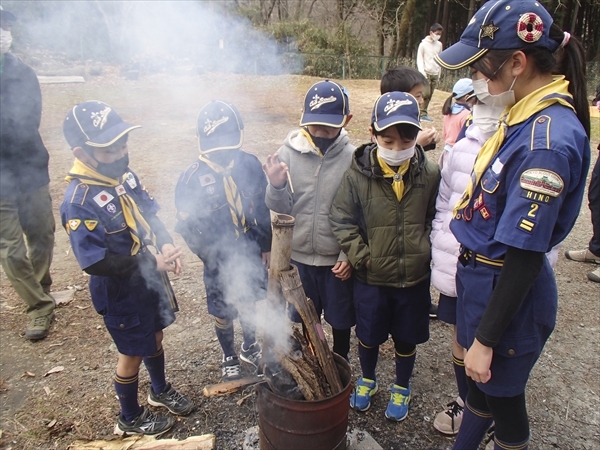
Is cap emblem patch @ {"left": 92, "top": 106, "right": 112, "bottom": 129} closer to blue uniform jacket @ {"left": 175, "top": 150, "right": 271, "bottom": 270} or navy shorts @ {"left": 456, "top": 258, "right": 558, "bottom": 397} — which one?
blue uniform jacket @ {"left": 175, "top": 150, "right": 271, "bottom": 270}

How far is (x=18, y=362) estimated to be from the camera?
11.7 feet

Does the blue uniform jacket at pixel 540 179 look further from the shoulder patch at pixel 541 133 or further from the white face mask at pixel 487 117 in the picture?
the white face mask at pixel 487 117

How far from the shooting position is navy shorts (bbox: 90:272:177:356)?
8.42 ft

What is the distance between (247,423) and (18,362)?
6.67ft

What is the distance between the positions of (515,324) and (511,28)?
1.16m

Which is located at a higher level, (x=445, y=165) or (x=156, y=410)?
(x=445, y=165)

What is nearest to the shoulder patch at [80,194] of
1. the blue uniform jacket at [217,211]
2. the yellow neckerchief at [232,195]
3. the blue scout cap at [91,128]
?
the blue scout cap at [91,128]

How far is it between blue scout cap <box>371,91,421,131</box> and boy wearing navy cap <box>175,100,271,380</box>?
904 millimetres

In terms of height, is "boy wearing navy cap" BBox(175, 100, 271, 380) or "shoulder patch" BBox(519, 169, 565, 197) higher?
"shoulder patch" BBox(519, 169, 565, 197)

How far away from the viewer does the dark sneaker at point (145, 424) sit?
2.81 m

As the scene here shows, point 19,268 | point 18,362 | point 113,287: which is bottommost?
point 18,362

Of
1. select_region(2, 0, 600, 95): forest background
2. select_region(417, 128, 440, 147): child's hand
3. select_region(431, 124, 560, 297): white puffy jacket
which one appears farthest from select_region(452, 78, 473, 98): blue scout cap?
select_region(2, 0, 600, 95): forest background

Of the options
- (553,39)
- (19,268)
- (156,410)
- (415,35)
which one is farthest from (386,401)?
(415,35)

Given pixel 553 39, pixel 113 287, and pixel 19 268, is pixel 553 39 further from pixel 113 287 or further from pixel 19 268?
pixel 19 268
